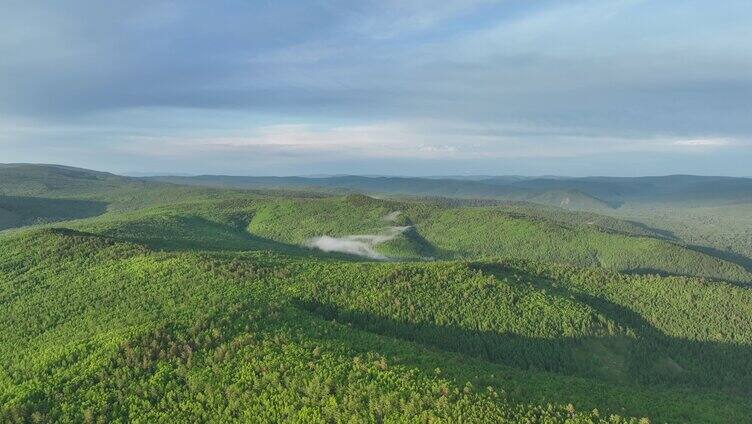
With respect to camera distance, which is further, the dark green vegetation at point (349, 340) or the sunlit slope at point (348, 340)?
the sunlit slope at point (348, 340)

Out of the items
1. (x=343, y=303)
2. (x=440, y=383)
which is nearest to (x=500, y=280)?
(x=343, y=303)

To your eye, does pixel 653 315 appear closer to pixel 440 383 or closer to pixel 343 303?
pixel 343 303

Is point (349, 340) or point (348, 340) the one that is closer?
point (348, 340)

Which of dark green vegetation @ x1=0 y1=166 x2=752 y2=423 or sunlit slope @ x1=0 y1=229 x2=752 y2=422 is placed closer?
dark green vegetation @ x1=0 y1=166 x2=752 y2=423
